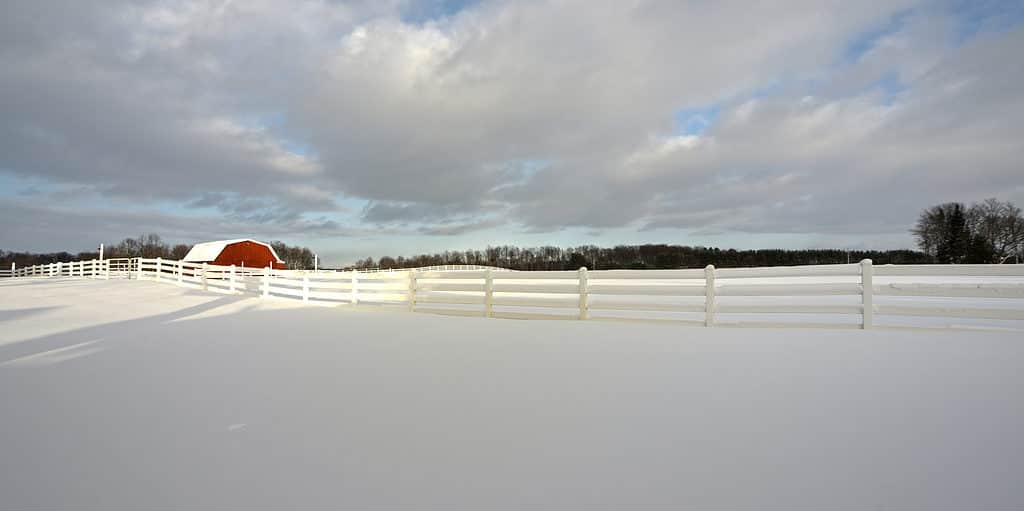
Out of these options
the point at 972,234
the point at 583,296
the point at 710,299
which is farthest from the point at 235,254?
the point at 972,234

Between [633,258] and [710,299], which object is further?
[633,258]

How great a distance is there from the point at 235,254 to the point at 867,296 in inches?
1718

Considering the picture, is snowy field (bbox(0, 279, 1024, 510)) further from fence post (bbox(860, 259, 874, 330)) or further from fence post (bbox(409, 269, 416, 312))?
fence post (bbox(409, 269, 416, 312))

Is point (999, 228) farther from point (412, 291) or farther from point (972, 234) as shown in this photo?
point (412, 291)

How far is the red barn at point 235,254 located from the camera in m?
40.3

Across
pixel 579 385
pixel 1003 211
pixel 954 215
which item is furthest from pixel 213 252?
pixel 1003 211

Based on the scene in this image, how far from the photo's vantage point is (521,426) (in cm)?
338

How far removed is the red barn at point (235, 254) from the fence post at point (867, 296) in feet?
140

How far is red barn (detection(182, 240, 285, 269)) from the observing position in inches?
1587

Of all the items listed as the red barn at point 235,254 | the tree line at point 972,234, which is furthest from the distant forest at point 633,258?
the red barn at point 235,254

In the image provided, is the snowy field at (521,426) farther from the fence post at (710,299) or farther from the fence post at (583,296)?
the fence post at (583,296)

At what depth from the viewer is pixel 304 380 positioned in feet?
15.4

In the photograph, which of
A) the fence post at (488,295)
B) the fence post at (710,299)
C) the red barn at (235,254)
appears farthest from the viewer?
the red barn at (235,254)

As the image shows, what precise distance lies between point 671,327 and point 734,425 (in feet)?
16.2
